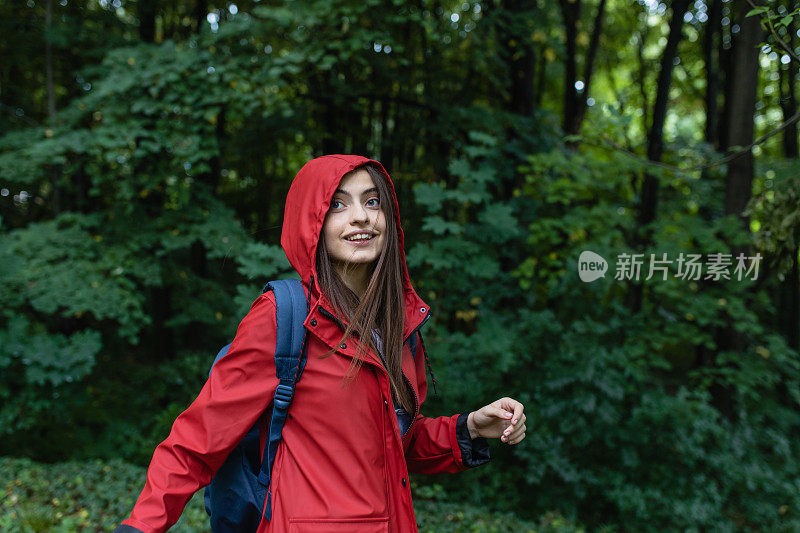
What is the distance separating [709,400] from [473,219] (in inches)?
122

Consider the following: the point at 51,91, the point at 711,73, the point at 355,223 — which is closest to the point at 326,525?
the point at 355,223

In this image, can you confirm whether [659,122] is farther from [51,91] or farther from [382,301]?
[51,91]

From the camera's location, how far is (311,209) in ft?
5.35

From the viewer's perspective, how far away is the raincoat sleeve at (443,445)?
5.86ft

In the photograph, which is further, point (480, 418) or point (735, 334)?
point (735, 334)

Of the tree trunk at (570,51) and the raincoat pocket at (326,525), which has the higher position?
the tree trunk at (570,51)

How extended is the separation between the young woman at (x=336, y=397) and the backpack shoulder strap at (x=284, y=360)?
0.02 m

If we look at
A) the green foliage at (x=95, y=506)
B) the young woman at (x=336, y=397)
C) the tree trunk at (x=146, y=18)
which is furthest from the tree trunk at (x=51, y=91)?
the young woman at (x=336, y=397)

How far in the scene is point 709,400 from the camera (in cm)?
569

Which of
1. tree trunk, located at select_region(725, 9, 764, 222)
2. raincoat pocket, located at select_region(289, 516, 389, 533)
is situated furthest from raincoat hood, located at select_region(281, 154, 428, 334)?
tree trunk, located at select_region(725, 9, 764, 222)

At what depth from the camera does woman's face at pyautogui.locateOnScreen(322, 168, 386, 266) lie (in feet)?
5.41

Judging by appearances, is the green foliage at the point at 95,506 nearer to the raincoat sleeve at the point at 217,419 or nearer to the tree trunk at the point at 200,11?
the raincoat sleeve at the point at 217,419

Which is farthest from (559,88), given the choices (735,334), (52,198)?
(52,198)

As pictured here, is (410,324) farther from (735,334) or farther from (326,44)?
(735,334)
